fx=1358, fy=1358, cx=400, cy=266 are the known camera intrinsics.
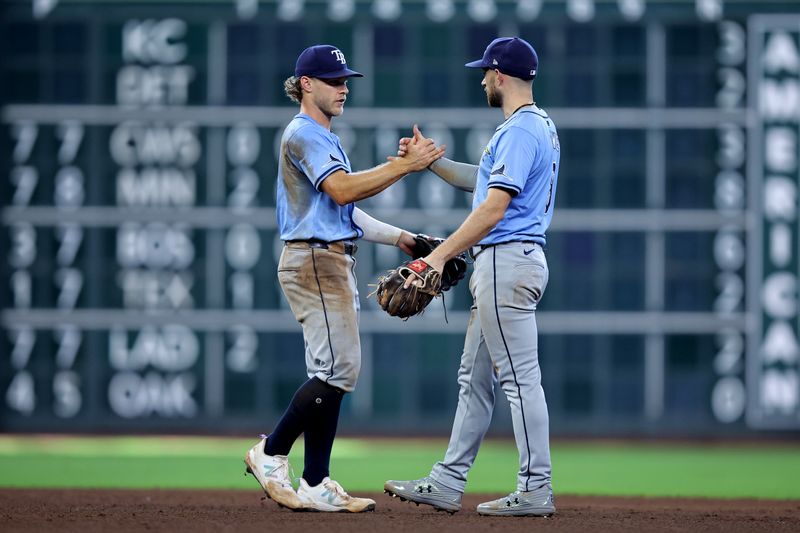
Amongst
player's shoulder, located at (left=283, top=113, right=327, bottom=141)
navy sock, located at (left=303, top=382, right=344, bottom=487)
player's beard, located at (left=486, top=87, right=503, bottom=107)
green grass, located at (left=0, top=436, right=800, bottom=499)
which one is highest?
player's beard, located at (left=486, top=87, right=503, bottom=107)

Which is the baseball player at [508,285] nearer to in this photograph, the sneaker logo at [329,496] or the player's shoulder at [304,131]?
the sneaker logo at [329,496]

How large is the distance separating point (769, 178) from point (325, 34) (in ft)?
12.3

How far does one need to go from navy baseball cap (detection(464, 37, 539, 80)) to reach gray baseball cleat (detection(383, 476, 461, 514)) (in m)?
1.73

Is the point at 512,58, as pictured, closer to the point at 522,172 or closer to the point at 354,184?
the point at 522,172

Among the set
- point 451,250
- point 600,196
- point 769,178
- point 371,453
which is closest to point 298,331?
point 371,453

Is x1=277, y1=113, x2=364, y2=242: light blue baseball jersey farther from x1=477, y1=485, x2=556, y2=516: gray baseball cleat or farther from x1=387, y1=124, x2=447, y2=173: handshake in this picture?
x1=477, y1=485, x2=556, y2=516: gray baseball cleat

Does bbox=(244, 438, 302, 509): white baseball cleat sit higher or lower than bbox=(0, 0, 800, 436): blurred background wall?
lower

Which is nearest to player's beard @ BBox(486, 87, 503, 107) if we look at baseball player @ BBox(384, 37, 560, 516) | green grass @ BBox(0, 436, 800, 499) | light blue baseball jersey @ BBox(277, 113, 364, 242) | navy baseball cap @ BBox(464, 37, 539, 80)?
baseball player @ BBox(384, 37, 560, 516)

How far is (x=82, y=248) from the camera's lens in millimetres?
10836

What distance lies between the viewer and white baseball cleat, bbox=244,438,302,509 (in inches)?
218

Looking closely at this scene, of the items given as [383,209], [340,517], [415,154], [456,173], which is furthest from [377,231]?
[383,209]

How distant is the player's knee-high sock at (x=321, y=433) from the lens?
5527 millimetres

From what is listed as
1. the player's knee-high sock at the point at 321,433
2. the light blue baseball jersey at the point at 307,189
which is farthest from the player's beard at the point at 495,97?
the player's knee-high sock at the point at 321,433

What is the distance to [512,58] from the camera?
560 cm
